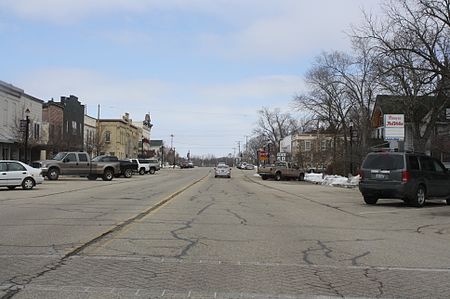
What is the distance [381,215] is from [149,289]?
11.7 metres

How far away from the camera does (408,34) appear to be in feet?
91.2

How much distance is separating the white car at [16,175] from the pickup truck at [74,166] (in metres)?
11.0

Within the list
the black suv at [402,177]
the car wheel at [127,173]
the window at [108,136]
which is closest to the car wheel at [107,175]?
the car wheel at [127,173]

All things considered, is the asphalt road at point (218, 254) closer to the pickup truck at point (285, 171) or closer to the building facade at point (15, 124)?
the building facade at point (15, 124)

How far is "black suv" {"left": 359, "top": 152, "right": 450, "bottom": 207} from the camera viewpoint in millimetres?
19188

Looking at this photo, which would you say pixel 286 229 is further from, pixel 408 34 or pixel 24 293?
pixel 408 34

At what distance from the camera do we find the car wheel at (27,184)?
27.1 meters

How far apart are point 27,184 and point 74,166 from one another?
43.1ft

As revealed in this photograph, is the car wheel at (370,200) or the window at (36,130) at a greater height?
the window at (36,130)

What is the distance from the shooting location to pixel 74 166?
40375 millimetres

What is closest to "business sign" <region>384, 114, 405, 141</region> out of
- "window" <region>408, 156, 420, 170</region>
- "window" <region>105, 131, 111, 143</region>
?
"window" <region>408, 156, 420, 170</region>

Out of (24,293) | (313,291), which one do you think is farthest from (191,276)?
(24,293)

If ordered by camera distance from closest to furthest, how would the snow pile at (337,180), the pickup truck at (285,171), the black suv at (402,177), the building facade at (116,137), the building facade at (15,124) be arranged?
the black suv at (402,177), the snow pile at (337,180), the building facade at (15,124), the pickup truck at (285,171), the building facade at (116,137)

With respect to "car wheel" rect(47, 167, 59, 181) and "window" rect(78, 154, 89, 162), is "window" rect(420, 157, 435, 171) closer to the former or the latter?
"window" rect(78, 154, 89, 162)
